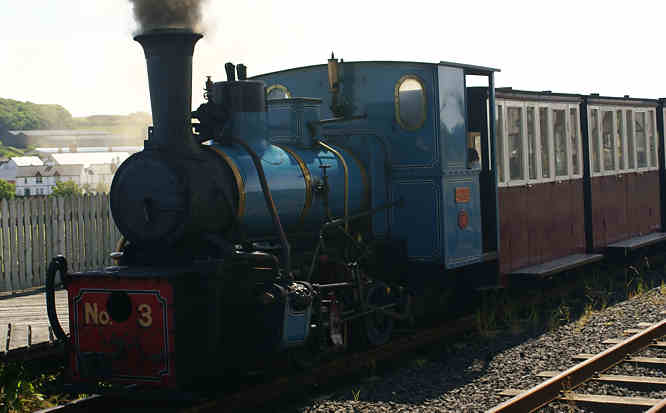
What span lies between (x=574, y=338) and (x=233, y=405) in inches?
161

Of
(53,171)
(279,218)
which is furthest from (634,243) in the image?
(53,171)

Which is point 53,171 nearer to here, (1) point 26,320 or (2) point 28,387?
(1) point 26,320

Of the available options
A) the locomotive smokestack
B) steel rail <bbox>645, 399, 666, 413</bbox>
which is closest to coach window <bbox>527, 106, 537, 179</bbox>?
steel rail <bbox>645, 399, 666, 413</bbox>

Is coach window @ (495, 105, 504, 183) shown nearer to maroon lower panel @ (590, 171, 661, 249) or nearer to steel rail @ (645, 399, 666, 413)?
maroon lower panel @ (590, 171, 661, 249)

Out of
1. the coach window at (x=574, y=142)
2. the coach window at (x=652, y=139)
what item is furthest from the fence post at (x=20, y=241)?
the coach window at (x=652, y=139)

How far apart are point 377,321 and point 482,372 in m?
1.48

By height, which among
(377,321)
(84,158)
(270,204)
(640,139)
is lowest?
(377,321)

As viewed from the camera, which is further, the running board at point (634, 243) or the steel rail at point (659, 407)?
the running board at point (634, 243)

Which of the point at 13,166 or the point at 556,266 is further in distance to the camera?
the point at 13,166

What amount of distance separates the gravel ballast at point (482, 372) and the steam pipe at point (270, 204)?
46.7 inches

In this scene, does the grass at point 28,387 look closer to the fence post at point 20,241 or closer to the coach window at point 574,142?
the fence post at point 20,241

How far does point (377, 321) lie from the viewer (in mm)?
8914

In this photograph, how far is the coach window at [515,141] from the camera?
10949mm

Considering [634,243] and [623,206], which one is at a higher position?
[623,206]
